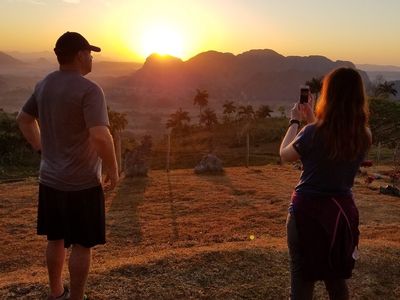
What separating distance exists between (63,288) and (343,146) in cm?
271

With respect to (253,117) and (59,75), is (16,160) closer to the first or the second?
(59,75)

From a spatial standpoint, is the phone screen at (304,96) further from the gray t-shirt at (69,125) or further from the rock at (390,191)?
the rock at (390,191)

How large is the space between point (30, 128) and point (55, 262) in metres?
1.14

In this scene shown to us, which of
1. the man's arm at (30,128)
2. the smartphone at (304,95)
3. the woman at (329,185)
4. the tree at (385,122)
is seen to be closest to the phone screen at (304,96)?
the smartphone at (304,95)

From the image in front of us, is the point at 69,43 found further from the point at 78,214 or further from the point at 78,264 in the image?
the point at 78,264

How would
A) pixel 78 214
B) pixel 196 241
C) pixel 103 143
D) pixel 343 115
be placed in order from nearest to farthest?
pixel 343 115 → pixel 103 143 → pixel 78 214 → pixel 196 241

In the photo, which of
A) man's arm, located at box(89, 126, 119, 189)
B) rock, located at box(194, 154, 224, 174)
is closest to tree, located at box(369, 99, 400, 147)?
rock, located at box(194, 154, 224, 174)

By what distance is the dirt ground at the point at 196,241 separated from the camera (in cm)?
518

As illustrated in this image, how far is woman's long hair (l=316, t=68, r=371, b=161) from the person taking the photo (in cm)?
315

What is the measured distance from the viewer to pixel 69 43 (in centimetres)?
359

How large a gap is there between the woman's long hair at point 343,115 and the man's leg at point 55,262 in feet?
7.48

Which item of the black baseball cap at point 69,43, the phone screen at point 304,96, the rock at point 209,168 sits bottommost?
the rock at point 209,168

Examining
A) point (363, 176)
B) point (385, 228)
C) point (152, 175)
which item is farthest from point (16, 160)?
point (385, 228)

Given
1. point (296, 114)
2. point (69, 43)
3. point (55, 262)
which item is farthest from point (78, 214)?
point (296, 114)
